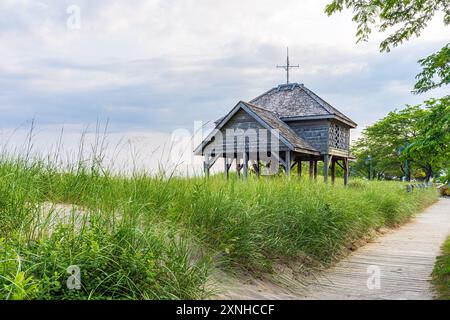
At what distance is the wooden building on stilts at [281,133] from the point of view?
18.3 m

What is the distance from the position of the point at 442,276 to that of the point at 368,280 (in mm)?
1260

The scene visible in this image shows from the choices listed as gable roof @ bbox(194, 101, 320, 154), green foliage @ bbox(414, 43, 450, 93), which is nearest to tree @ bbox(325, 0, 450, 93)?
green foliage @ bbox(414, 43, 450, 93)

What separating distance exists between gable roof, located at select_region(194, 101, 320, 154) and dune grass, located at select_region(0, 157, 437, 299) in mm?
8599

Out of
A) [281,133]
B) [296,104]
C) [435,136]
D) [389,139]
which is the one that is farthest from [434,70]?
[389,139]

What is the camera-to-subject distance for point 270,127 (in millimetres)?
18031

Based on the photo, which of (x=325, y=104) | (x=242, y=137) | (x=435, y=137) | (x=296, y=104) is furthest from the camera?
(x=296, y=104)

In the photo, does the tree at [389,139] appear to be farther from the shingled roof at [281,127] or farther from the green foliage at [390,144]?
the shingled roof at [281,127]

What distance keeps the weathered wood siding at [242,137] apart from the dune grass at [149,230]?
923cm

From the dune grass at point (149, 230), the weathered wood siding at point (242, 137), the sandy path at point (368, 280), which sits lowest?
the sandy path at point (368, 280)

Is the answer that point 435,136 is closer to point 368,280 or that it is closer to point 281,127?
point 368,280

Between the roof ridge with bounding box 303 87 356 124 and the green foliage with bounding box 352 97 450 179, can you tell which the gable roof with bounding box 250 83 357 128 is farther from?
the green foliage with bounding box 352 97 450 179

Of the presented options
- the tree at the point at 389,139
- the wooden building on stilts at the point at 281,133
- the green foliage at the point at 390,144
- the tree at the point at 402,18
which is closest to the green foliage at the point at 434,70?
the tree at the point at 402,18

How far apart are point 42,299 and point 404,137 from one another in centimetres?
4416
